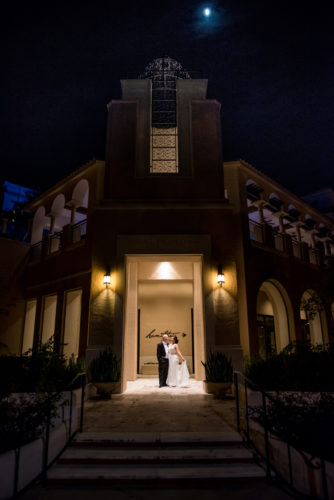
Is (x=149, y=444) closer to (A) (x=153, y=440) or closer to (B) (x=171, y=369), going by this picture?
(A) (x=153, y=440)

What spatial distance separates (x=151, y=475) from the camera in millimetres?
4391

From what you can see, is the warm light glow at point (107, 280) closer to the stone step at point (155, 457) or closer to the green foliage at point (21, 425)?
the green foliage at point (21, 425)

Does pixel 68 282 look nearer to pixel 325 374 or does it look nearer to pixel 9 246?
pixel 9 246

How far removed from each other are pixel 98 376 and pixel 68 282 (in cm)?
424

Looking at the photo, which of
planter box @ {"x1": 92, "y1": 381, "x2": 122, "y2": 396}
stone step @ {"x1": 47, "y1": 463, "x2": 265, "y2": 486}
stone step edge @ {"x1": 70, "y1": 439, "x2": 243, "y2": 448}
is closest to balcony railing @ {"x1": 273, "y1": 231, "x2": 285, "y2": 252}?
planter box @ {"x1": 92, "y1": 381, "x2": 122, "y2": 396}

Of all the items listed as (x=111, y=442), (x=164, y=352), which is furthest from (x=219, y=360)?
(x=111, y=442)

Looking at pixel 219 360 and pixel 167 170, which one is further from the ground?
pixel 167 170

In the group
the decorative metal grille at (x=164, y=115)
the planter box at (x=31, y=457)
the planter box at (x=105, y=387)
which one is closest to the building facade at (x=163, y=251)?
the decorative metal grille at (x=164, y=115)

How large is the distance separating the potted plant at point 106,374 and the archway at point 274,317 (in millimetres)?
6267

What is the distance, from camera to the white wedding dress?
10.3 meters

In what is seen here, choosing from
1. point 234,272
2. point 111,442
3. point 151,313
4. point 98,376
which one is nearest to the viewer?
point 111,442

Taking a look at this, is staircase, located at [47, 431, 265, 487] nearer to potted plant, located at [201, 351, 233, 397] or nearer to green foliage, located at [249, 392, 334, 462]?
green foliage, located at [249, 392, 334, 462]

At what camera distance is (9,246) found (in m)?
14.0

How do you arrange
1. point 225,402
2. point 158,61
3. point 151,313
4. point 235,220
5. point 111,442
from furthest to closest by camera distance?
1. point 151,313
2. point 158,61
3. point 235,220
4. point 225,402
5. point 111,442
